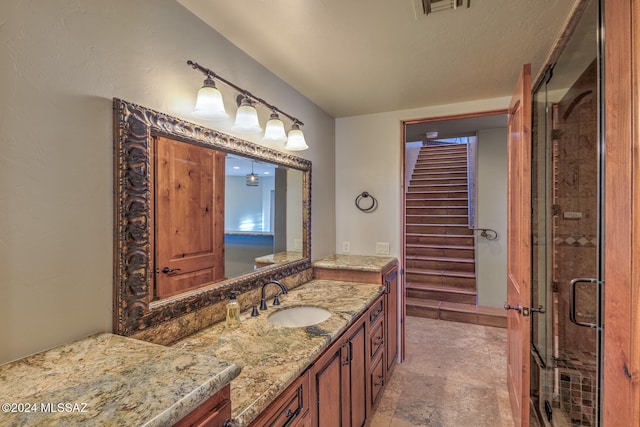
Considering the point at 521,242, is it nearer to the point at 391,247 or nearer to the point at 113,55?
the point at 391,247

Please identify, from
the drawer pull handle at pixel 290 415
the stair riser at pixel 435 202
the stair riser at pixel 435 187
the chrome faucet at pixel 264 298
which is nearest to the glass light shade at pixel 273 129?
the chrome faucet at pixel 264 298

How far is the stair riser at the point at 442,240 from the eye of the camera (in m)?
4.64

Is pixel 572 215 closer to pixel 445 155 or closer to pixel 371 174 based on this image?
pixel 371 174

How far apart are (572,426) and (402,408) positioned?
100 centimetres

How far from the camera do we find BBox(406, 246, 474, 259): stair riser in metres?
4.42

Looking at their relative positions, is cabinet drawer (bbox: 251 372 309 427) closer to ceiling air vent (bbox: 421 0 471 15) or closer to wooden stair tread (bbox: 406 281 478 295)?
ceiling air vent (bbox: 421 0 471 15)

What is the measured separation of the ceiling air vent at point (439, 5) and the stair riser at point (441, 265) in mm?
3684

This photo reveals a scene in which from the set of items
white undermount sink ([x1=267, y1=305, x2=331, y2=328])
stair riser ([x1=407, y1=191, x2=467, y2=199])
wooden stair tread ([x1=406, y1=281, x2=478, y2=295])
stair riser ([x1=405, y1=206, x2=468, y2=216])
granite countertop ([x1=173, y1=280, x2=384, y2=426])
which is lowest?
wooden stair tread ([x1=406, y1=281, x2=478, y2=295])

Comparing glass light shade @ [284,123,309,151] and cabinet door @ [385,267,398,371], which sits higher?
glass light shade @ [284,123,309,151]

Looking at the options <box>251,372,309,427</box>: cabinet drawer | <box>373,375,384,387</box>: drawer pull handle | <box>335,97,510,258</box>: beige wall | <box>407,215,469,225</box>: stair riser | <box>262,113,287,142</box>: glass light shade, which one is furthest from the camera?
<box>407,215,469,225</box>: stair riser

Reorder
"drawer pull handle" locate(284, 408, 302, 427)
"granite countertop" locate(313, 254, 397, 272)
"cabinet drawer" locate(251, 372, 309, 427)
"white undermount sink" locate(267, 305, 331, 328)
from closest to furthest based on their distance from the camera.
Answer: "cabinet drawer" locate(251, 372, 309, 427), "drawer pull handle" locate(284, 408, 302, 427), "white undermount sink" locate(267, 305, 331, 328), "granite countertop" locate(313, 254, 397, 272)

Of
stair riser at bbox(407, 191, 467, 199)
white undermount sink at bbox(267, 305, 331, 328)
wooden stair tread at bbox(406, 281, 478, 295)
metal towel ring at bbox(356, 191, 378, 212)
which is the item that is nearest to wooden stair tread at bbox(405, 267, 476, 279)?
wooden stair tread at bbox(406, 281, 478, 295)

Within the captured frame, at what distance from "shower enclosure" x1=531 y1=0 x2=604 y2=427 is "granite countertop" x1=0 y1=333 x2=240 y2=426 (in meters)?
2.11

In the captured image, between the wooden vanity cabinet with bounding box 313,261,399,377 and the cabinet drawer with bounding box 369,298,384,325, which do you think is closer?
the cabinet drawer with bounding box 369,298,384,325
